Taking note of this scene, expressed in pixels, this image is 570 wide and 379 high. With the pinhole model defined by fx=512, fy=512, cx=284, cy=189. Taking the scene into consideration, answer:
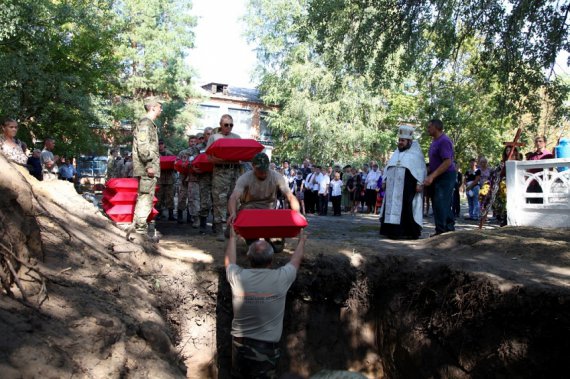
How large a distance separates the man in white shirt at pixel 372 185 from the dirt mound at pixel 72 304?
11879mm

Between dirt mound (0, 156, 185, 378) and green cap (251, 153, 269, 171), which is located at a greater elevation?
green cap (251, 153, 269, 171)

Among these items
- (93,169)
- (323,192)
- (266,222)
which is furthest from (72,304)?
(93,169)

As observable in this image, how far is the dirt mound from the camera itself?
2932 millimetres

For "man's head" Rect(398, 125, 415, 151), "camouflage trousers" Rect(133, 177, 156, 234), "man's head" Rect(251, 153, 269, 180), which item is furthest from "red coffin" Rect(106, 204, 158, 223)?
"man's head" Rect(398, 125, 415, 151)

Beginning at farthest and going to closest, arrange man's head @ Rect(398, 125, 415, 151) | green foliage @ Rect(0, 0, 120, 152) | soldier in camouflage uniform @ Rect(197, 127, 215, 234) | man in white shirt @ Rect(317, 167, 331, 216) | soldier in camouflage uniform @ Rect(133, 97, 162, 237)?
man in white shirt @ Rect(317, 167, 331, 216), green foliage @ Rect(0, 0, 120, 152), soldier in camouflage uniform @ Rect(197, 127, 215, 234), man's head @ Rect(398, 125, 415, 151), soldier in camouflage uniform @ Rect(133, 97, 162, 237)

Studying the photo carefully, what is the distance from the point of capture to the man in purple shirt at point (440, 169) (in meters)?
7.46

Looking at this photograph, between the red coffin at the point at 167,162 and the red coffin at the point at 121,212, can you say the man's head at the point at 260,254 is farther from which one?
the red coffin at the point at 167,162

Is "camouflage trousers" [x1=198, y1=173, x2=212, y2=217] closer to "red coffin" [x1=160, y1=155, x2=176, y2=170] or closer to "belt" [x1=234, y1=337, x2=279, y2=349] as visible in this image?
"red coffin" [x1=160, y1=155, x2=176, y2=170]

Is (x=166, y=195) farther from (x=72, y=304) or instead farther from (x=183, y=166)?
(x=72, y=304)

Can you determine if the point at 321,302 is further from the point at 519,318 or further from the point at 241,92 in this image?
the point at 241,92

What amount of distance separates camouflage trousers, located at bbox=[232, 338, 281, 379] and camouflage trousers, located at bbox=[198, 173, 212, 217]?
14.2 ft

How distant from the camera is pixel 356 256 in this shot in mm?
6840

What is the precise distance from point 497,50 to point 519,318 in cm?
656

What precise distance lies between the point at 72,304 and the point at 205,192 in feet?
18.3
